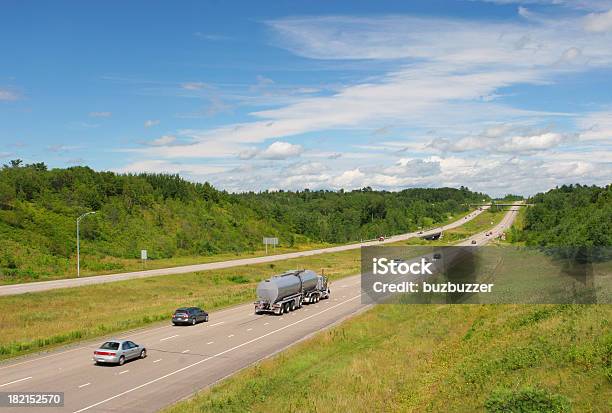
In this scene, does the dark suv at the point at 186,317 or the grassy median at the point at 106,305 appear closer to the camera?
the grassy median at the point at 106,305

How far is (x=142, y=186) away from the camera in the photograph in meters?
131

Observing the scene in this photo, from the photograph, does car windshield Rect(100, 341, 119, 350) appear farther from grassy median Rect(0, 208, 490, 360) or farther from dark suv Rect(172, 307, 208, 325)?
dark suv Rect(172, 307, 208, 325)

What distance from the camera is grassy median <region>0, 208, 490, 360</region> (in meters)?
38.6

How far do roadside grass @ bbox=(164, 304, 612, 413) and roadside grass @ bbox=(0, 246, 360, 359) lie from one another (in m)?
16.3

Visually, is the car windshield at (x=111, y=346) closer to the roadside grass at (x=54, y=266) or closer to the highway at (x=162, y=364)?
the highway at (x=162, y=364)

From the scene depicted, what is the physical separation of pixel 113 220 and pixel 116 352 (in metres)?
85.7

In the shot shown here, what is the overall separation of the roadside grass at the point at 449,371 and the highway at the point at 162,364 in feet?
7.54

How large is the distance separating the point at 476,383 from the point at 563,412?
5616mm

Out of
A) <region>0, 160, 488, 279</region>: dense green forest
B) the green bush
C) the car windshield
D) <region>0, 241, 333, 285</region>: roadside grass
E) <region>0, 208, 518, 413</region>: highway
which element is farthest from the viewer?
<region>0, 160, 488, 279</region>: dense green forest

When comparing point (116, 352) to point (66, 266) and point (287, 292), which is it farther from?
point (66, 266)

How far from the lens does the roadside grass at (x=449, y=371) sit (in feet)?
60.1

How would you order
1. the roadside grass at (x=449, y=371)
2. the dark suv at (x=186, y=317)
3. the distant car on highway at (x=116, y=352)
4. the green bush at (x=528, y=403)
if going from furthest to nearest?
the dark suv at (x=186, y=317) → the distant car on highway at (x=116, y=352) → the roadside grass at (x=449, y=371) → the green bush at (x=528, y=403)

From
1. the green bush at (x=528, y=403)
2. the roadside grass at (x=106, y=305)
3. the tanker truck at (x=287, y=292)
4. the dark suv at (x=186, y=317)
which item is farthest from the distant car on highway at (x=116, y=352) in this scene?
the green bush at (x=528, y=403)

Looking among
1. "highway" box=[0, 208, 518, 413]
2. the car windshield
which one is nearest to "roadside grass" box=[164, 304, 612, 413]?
"highway" box=[0, 208, 518, 413]
